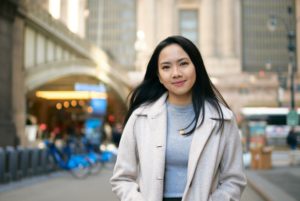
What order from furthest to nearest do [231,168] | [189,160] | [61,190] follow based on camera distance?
[61,190] < [231,168] < [189,160]

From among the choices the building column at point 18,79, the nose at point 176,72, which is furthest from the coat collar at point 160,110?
the building column at point 18,79

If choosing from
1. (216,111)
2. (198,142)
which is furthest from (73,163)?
(198,142)

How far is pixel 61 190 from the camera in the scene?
38.4 feet

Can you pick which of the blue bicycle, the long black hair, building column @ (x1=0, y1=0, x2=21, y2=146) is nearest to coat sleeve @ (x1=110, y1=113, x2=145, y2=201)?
the long black hair

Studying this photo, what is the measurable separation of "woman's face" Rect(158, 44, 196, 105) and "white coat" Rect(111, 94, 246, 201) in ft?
0.42

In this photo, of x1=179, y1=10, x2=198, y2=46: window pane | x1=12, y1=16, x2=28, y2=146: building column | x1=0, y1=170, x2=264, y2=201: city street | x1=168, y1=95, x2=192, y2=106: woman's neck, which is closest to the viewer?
x1=168, y1=95, x2=192, y2=106: woman's neck

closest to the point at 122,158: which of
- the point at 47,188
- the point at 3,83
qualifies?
the point at 47,188

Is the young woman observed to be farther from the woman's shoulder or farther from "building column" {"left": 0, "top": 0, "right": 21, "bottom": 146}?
"building column" {"left": 0, "top": 0, "right": 21, "bottom": 146}

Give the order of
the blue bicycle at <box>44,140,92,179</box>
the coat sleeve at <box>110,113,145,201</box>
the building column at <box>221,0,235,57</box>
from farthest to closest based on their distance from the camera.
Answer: the building column at <box>221,0,235,57</box> → the blue bicycle at <box>44,140,92,179</box> → the coat sleeve at <box>110,113,145,201</box>

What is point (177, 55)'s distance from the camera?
2.52 metres

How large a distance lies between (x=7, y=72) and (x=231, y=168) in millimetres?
17064

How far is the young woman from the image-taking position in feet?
7.78

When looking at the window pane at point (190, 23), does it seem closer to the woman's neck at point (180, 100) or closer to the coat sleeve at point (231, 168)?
the woman's neck at point (180, 100)

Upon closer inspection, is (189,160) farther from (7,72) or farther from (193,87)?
(7,72)
